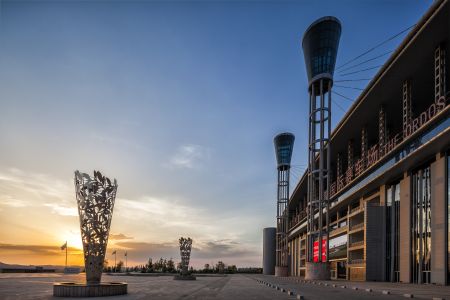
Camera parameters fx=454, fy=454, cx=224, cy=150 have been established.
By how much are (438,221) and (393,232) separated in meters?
9.62

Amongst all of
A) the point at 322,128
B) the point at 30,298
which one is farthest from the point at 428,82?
the point at 30,298

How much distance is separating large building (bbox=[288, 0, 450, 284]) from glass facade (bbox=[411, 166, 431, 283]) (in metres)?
0.08

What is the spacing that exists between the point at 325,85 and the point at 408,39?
2202 cm

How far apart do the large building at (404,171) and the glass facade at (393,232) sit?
95 mm

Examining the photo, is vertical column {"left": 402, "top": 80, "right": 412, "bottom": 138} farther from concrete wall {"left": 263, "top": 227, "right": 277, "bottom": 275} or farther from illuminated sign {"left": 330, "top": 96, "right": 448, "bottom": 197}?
concrete wall {"left": 263, "top": 227, "right": 277, "bottom": 275}

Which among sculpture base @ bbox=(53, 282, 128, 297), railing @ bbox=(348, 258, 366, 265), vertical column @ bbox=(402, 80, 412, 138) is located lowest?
railing @ bbox=(348, 258, 366, 265)

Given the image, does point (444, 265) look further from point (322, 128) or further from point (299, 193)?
point (299, 193)

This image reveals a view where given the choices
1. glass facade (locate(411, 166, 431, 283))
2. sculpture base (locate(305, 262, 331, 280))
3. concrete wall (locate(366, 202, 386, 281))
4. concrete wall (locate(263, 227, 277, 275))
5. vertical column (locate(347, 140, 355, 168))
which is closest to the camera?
glass facade (locate(411, 166, 431, 283))

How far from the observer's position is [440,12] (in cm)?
3050

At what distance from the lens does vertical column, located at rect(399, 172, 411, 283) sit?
39.8 m

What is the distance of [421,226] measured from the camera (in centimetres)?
3778

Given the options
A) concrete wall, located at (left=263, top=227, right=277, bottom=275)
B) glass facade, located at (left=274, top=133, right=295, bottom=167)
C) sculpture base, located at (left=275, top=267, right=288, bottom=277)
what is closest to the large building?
sculpture base, located at (left=275, top=267, right=288, bottom=277)

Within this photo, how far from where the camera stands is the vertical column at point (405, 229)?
39.8m

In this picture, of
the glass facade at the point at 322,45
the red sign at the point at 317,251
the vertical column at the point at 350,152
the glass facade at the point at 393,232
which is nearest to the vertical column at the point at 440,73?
the glass facade at the point at 393,232
